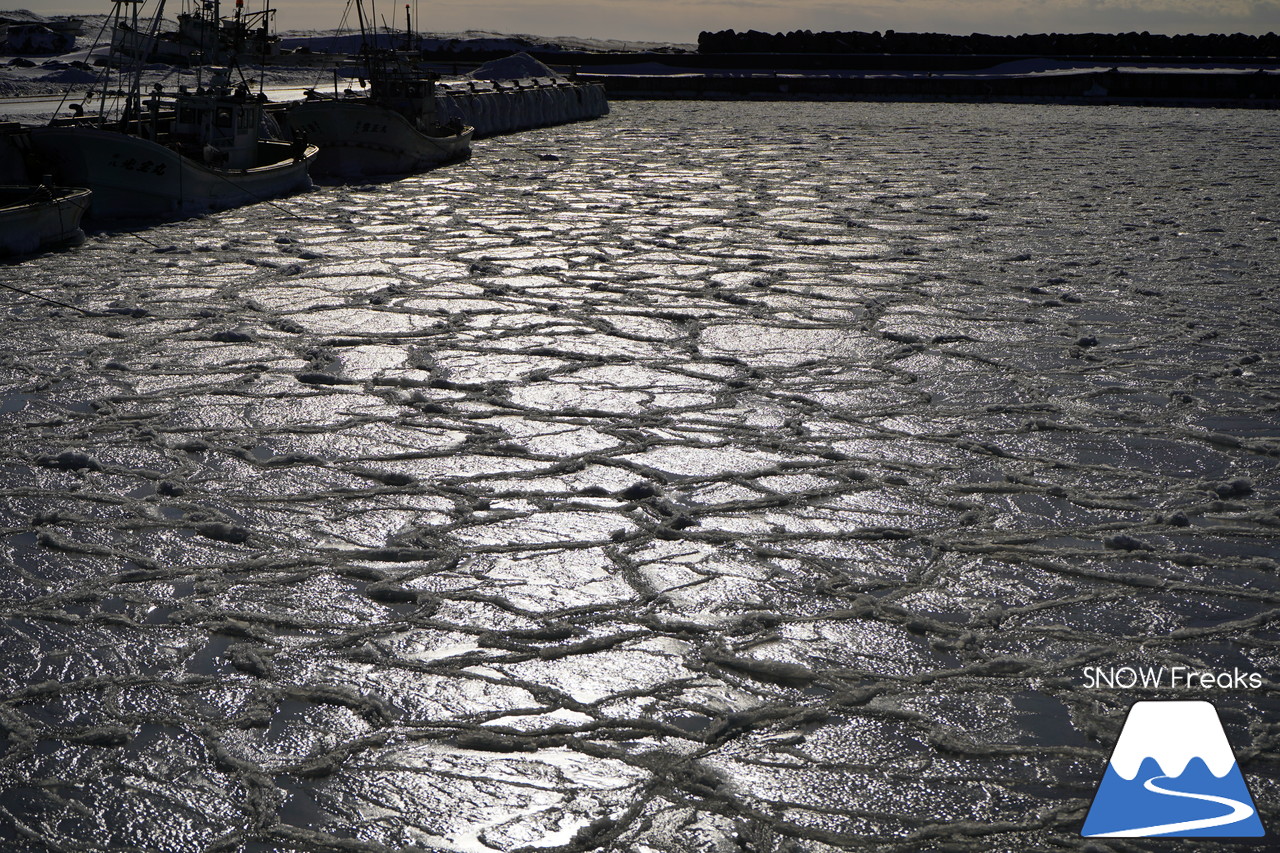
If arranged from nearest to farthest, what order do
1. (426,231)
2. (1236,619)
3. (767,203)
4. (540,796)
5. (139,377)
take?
(540,796) → (1236,619) → (139,377) → (426,231) → (767,203)

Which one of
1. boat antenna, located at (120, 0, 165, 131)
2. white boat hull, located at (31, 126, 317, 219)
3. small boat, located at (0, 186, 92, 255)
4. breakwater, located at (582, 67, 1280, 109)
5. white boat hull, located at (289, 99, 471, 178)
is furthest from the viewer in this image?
breakwater, located at (582, 67, 1280, 109)

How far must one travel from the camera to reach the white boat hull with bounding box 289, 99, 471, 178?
829 inches

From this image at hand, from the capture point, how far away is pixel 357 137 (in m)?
21.2

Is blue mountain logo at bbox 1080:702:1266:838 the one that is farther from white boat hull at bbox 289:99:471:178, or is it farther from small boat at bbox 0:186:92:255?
white boat hull at bbox 289:99:471:178

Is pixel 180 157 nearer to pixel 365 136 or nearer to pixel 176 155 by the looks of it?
pixel 176 155

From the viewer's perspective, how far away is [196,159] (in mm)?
16531

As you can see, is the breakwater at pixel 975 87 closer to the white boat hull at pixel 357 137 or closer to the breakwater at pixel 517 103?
the breakwater at pixel 517 103

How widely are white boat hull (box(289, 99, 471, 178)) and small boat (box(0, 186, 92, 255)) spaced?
27.0 ft

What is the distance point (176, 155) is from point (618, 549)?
12362 mm

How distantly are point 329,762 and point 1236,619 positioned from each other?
331 cm

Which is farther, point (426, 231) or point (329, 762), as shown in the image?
point (426, 231)

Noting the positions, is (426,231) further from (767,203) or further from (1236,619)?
(1236,619)

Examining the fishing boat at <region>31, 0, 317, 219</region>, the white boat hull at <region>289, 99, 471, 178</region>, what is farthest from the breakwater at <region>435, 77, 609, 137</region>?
the fishing boat at <region>31, 0, 317, 219</region>

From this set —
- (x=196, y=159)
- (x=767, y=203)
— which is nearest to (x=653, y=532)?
(x=767, y=203)
